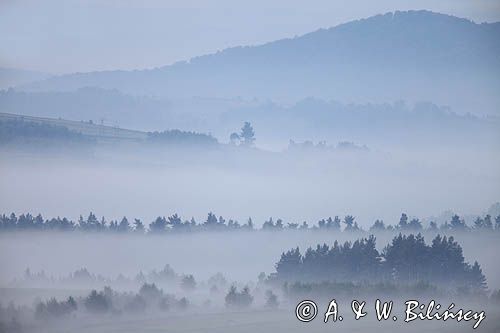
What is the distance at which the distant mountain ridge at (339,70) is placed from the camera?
10.8 meters

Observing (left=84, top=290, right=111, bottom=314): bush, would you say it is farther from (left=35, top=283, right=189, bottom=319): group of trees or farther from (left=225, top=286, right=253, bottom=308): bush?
(left=225, top=286, right=253, bottom=308): bush

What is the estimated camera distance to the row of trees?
1045 cm

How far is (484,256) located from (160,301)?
265cm

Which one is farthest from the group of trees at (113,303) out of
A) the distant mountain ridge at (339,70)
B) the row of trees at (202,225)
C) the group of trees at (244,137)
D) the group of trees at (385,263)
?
the distant mountain ridge at (339,70)

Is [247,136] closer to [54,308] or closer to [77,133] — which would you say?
[77,133]

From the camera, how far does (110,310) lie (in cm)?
1019

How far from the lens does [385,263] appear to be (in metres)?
10.5

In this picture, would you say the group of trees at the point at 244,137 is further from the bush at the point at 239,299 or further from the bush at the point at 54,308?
the bush at the point at 54,308

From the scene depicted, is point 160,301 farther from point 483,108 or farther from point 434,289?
point 483,108

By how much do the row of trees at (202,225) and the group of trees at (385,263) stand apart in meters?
0.15

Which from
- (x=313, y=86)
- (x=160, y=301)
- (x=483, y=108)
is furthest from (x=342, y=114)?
(x=160, y=301)

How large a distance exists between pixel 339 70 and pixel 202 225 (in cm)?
180

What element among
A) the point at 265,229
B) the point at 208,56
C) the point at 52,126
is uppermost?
the point at 208,56

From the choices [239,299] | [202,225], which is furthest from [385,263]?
[202,225]
